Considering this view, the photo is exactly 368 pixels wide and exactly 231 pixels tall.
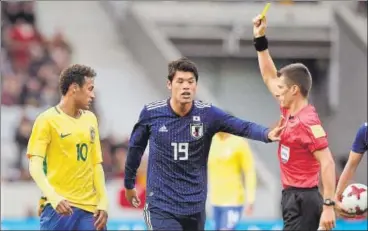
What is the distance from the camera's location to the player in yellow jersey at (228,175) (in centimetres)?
1348

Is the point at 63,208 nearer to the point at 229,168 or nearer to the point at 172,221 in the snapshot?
Answer: the point at 172,221

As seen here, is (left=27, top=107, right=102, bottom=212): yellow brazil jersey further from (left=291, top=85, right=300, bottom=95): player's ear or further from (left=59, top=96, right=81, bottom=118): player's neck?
(left=291, top=85, right=300, bottom=95): player's ear

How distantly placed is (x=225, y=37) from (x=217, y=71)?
5.44ft

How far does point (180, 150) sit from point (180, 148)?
0.02 meters

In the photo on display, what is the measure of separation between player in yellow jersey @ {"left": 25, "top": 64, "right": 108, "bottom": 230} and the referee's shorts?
1598 millimetres

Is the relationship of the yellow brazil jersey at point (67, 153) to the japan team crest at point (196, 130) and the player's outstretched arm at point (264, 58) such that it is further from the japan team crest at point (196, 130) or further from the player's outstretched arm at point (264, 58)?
the player's outstretched arm at point (264, 58)

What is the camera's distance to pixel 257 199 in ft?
62.5

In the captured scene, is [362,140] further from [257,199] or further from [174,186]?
[257,199]

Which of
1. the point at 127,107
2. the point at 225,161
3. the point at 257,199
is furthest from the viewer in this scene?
the point at 127,107

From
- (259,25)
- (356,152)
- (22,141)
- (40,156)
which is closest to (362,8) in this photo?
(22,141)

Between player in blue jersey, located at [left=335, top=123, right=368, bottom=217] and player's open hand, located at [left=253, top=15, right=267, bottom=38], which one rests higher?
player's open hand, located at [left=253, top=15, right=267, bottom=38]

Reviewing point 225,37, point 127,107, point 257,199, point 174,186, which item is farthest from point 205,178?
point 225,37

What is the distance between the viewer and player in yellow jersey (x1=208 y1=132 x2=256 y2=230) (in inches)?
531

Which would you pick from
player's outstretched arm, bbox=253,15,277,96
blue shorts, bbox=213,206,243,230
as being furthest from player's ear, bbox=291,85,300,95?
blue shorts, bbox=213,206,243,230
